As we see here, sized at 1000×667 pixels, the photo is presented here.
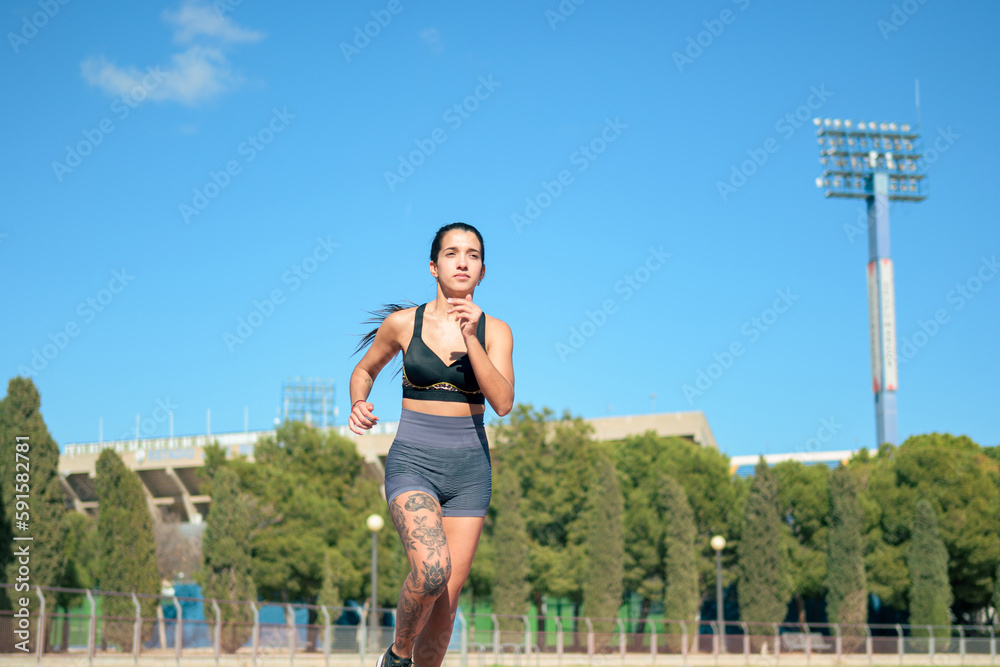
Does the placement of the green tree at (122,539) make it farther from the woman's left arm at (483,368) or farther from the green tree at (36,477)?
the woman's left arm at (483,368)

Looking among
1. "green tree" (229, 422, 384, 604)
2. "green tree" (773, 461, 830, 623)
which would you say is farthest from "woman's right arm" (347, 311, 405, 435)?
"green tree" (773, 461, 830, 623)

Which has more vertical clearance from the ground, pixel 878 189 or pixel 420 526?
pixel 878 189

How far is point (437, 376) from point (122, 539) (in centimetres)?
3316

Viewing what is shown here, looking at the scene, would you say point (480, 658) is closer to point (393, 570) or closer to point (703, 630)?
point (393, 570)

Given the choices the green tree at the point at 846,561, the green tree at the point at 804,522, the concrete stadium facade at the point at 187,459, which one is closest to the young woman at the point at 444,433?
the green tree at the point at 846,561

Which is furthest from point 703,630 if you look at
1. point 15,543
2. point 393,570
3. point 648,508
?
point 15,543

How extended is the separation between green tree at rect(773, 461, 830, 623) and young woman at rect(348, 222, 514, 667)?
40230 mm

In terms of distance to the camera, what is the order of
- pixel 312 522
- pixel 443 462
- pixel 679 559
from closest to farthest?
1. pixel 443 462
2. pixel 679 559
3. pixel 312 522

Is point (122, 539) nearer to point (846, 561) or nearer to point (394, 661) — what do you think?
point (846, 561)

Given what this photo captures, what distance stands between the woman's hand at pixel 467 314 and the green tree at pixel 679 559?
38553 mm

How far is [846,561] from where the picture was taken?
41.1m

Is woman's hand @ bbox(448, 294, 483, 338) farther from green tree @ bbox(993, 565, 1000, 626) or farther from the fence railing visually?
green tree @ bbox(993, 565, 1000, 626)

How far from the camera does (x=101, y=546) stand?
114ft

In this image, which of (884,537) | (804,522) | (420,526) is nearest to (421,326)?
(420,526)
